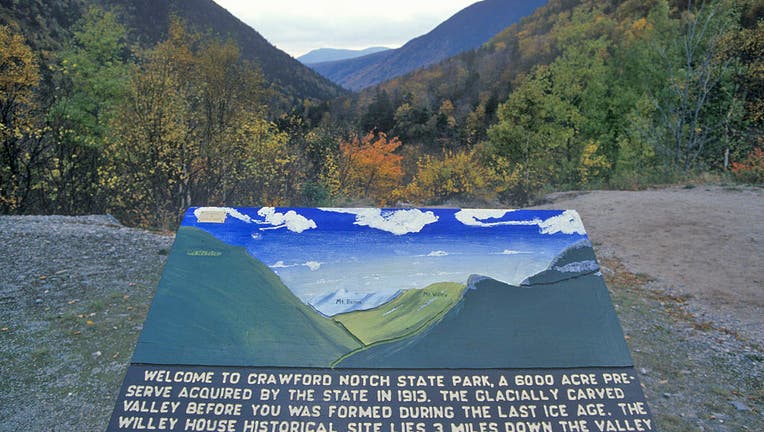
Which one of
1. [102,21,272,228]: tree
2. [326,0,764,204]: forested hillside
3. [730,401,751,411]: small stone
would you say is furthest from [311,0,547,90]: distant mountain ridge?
[730,401,751,411]: small stone

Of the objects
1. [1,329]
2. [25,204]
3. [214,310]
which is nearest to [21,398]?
[1,329]

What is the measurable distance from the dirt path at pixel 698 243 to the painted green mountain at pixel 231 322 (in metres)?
4.62

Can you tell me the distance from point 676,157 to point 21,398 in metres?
17.9

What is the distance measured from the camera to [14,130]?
1047 cm

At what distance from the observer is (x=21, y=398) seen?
12.0 feet

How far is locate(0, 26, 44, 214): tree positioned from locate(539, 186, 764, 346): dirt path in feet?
37.5

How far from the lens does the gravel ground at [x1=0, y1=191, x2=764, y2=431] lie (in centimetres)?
373

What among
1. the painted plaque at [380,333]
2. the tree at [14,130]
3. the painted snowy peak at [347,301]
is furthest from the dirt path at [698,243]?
the tree at [14,130]

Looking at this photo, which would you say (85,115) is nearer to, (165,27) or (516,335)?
(516,335)

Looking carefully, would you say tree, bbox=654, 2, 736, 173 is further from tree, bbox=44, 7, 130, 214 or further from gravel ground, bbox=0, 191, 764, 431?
tree, bbox=44, 7, 130, 214

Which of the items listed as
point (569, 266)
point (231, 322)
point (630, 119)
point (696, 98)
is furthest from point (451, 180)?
point (231, 322)

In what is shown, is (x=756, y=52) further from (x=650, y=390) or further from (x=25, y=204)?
(x=25, y=204)

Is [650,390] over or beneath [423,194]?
over

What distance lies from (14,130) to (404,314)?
1105 cm
